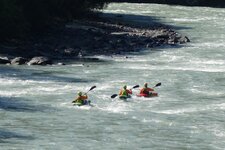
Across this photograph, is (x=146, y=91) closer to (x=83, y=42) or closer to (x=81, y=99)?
(x=81, y=99)

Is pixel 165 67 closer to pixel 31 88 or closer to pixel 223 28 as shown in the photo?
pixel 31 88

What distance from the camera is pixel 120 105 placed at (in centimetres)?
3338

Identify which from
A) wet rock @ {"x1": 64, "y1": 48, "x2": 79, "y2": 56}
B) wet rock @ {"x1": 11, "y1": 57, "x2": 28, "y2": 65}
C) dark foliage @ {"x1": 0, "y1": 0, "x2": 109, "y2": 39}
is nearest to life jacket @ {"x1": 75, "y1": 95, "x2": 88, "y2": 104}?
wet rock @ {"x1": 11, "y1": 57, "x2": 28, "y2": 65}

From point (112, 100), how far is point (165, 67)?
11.6 m

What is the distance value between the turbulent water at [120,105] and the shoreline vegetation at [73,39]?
7.88ft

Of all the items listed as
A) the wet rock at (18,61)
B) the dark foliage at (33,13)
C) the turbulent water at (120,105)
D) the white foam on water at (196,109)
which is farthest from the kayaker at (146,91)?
the dark foliage at (33,13)

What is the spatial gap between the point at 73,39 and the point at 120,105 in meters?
22.8

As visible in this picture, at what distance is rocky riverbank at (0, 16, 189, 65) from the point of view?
4812 centimetres

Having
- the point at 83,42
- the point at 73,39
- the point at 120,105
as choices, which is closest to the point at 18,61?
the point at 83,42

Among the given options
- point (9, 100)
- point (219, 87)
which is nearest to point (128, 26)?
point (219, 87)

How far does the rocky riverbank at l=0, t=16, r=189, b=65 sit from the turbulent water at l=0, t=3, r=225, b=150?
206cm

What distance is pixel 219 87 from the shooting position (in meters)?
38.2

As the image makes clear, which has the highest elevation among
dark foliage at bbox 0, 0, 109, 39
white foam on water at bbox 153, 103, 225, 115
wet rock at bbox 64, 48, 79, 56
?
dark foliage at bbox 0, 0, 109, 39

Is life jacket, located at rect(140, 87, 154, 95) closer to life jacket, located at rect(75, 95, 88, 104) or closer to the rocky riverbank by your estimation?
life jacket, located at rect(75, 95, 88, 104)
